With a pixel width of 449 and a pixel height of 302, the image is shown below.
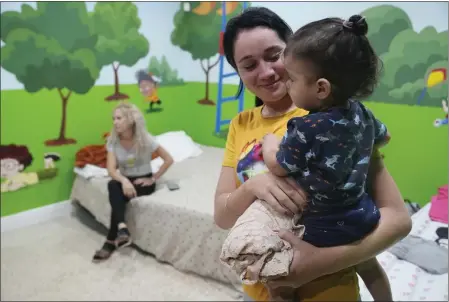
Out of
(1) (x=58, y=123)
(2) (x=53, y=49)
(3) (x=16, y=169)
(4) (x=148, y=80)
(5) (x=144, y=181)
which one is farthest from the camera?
(4) (x=148, y=80)

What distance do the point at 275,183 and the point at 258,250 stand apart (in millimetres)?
142

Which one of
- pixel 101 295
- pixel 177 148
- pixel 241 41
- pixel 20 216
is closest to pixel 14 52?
pixel 20 216

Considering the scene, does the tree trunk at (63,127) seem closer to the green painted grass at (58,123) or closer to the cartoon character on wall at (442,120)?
Answer: the green painted grass at (58,123)

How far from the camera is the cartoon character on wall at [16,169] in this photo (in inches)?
124

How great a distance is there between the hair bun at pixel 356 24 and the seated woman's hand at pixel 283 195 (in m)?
0.32

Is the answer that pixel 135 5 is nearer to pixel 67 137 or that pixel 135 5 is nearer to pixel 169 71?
pixel 169 71

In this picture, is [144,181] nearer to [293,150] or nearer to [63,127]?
[63,127]

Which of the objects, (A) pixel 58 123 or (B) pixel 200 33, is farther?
(B) pixel 200 33

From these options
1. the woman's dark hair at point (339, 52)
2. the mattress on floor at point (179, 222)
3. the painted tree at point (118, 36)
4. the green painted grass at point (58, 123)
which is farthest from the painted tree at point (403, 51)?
the painted tree at point (118, 36)

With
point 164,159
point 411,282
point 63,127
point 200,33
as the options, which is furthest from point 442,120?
point 63,127

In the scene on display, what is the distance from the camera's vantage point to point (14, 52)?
311cm

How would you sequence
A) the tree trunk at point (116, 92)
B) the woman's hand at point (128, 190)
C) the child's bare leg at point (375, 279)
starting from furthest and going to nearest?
the tree trunk at point (116, 92), the woman's hand at point (128, 190), the child's bare leg at point (375, 279)

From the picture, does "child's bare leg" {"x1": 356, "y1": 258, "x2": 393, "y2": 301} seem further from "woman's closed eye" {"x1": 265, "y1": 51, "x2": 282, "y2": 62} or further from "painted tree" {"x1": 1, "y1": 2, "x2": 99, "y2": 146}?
"painted tree" {"x1": 1, "y1": 2, "x2": 99, "y2": 146}

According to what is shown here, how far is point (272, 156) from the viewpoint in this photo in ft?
2.71
